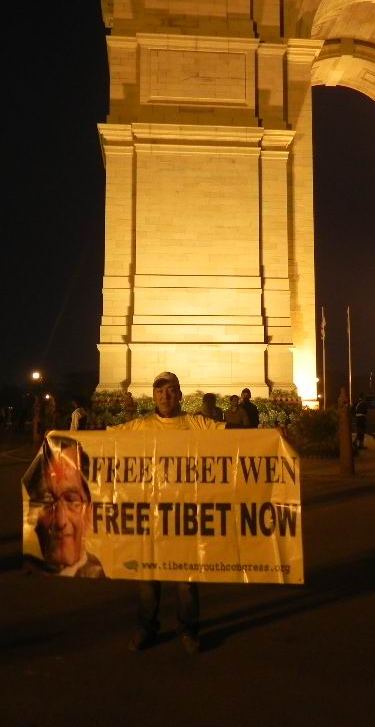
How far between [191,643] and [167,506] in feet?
2.98

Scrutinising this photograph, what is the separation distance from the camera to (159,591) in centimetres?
522

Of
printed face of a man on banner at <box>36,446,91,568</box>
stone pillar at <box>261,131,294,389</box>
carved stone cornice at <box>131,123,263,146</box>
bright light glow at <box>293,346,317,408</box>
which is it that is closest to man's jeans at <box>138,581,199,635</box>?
printed face of a man on banner at <box>36,446,91,568</box>

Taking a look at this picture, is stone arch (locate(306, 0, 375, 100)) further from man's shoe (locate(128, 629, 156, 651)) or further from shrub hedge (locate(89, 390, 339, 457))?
man's shoe (locate(128, 629, 156, 651))

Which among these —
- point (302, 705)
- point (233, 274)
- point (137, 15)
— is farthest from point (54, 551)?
point (137, 15)

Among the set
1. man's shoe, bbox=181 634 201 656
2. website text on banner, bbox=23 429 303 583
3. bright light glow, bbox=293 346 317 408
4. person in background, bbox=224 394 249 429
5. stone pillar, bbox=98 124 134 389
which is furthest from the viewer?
bright light glow, bbox=293 346 317 408

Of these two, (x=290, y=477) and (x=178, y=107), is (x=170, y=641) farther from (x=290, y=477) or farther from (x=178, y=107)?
(x=178, y=107)

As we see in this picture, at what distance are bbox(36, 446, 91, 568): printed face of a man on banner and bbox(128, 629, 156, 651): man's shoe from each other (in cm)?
70

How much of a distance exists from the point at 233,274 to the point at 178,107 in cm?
496

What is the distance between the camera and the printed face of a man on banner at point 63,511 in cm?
545

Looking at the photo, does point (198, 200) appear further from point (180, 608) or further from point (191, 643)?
point (191, 643)

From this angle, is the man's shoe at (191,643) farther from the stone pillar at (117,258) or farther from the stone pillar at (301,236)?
the stone pillar at (301,236)

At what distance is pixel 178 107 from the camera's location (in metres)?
22.3

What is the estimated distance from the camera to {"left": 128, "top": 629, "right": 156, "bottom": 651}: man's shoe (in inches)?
195

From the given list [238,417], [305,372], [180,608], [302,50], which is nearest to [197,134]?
[302,50]
